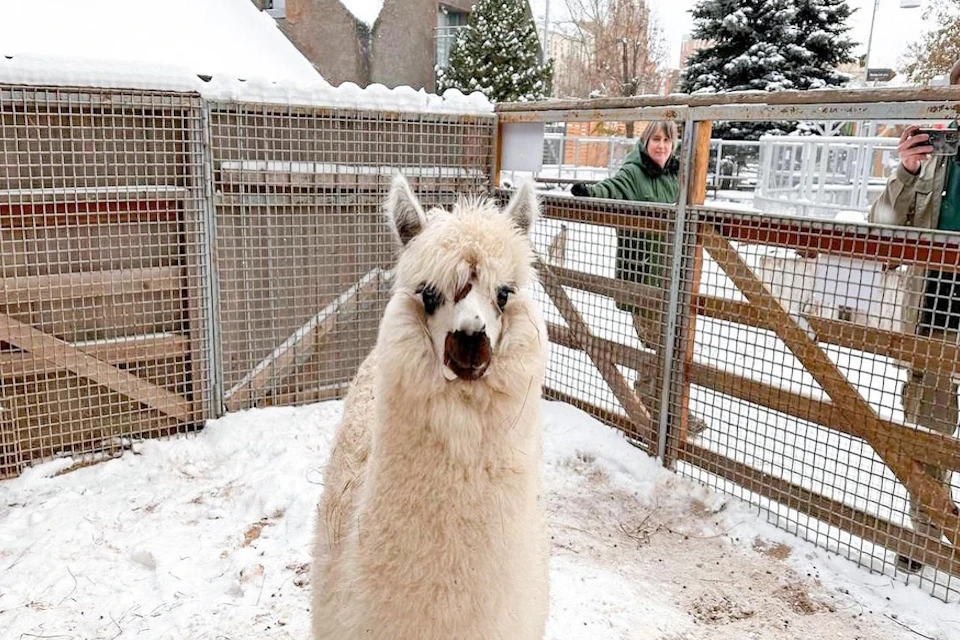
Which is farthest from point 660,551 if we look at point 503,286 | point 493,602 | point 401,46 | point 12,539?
point 401,46

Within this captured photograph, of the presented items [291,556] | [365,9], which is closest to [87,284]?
[291,556]

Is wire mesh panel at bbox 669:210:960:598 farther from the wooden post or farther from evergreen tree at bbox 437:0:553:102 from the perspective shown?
evergreen tree at bbox 437:0:553:102

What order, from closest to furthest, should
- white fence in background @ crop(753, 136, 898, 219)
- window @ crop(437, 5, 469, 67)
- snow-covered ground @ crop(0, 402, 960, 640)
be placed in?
snow-covered ground @ crop(0, 402, 960, 640) < white fence in background @ crop(753, 136, 898, 219) < window @ crop(437, 5, 469, 67)

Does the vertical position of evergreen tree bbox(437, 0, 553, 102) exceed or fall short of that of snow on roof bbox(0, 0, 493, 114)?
it exceeds it

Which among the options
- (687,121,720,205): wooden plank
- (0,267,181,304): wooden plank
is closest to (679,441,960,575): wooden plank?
(687,121,720,205): wooden plank

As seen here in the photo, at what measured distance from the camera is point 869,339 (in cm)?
389

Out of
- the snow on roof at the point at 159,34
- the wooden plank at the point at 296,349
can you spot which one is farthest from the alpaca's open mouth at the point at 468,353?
the snow on roof at the point at 159,34

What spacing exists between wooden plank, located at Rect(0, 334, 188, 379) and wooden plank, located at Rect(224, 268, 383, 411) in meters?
0.58

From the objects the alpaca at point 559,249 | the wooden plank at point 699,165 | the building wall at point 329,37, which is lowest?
the alpaca at point 559,249

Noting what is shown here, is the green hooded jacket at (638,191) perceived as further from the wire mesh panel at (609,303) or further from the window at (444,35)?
the window at (444,35)

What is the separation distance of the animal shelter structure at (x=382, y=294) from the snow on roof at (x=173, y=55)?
0.39 feet

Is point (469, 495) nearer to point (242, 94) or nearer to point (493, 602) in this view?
point (493, 602)

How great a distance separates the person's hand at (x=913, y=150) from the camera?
3.60 meters

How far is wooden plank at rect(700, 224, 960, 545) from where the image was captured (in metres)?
3.71
